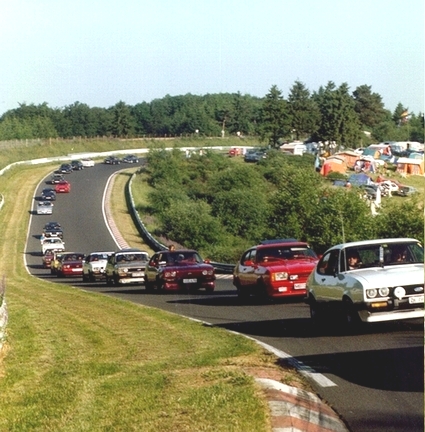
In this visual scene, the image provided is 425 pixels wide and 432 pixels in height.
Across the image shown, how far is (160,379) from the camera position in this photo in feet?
35.1

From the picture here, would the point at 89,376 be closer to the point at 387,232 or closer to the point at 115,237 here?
the point at 387,232

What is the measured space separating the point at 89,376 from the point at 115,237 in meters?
60.6

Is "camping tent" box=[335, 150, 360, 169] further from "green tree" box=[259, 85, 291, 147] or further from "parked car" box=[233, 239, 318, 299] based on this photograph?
"parked car" box=[233, 239, 318, 299]

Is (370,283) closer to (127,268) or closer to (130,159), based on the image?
(127,268)

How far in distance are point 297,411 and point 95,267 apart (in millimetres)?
31900

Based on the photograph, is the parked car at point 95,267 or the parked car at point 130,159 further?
the parked car at point 130,159

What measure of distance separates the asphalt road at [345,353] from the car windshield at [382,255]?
98 cm

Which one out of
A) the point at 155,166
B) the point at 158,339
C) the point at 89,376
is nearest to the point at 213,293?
the point at 158,339

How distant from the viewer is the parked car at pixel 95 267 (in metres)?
40.2

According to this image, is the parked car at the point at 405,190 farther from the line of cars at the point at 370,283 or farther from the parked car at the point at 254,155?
the line of cars at the point at 370,283

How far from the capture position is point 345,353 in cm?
1248

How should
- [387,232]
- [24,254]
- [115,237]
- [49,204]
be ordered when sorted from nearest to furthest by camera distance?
[387,232], [24,254], [115,237], [49,204]

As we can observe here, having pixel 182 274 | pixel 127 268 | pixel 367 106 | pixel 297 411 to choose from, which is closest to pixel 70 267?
pixel 127 268

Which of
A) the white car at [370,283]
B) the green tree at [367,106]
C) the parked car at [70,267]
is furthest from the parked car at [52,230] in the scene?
the green tree at [367,106]
